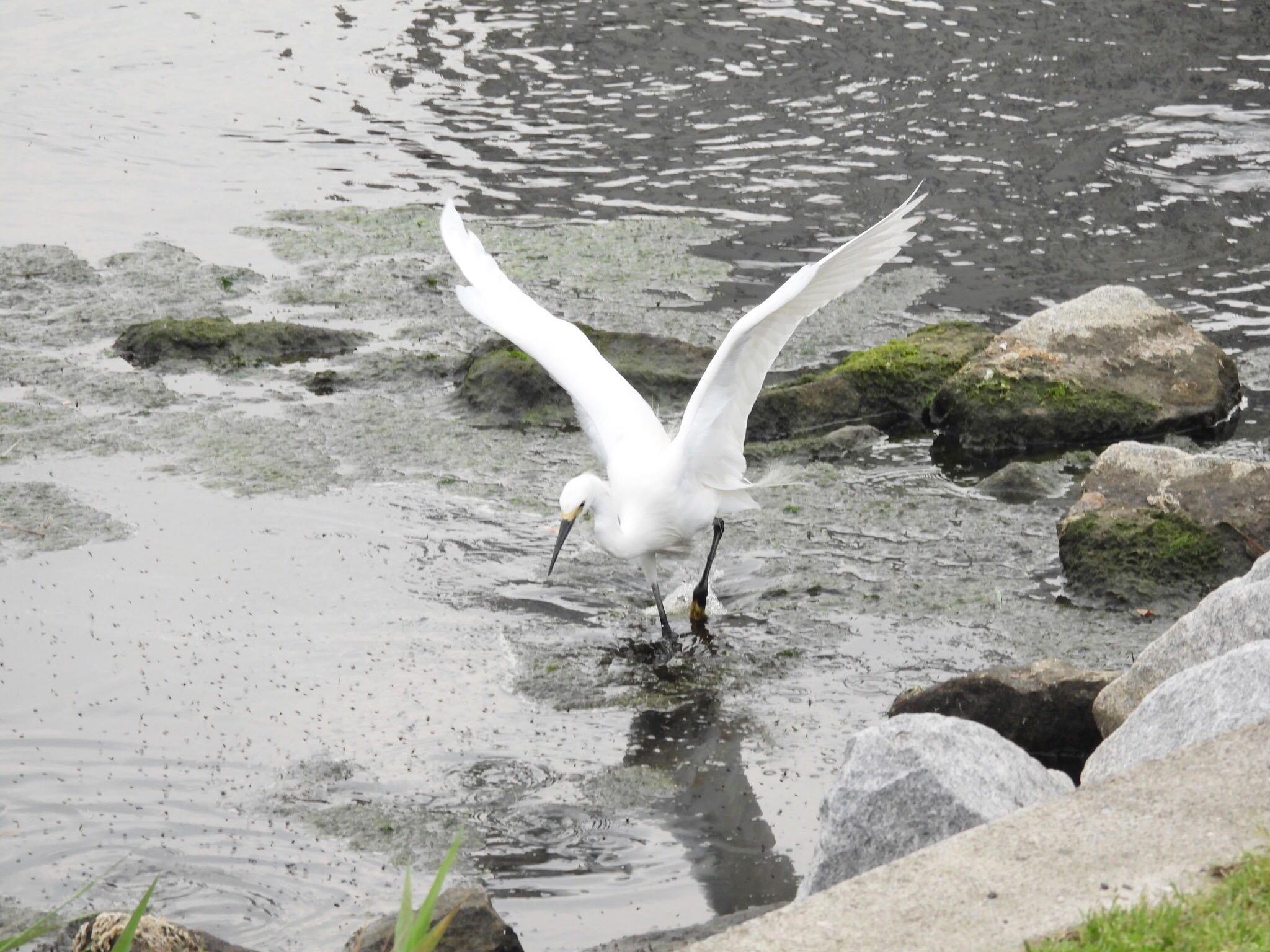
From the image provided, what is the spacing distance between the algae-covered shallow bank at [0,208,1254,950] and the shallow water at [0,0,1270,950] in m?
0.02

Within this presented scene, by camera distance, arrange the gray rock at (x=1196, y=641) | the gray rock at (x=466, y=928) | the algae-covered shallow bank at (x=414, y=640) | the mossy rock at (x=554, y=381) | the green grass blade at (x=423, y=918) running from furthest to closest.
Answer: the mossy rock at (x=554, y=381)
the algae-covered shallow bank at (x=414, y=640)
the gray rock at (x=1196, y=641)
the gray rock at (x=466, y=928)
the green grass blade at (x=423, y=918)

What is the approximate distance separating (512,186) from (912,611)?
300 inches

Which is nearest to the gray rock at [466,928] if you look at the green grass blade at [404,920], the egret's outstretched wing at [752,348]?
the green grass blade at [404,920]

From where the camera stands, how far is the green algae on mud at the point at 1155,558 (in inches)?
268

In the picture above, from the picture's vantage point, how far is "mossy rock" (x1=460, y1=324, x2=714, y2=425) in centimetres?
919

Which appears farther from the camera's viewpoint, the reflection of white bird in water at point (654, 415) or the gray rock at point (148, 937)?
the reflection of white bird in water at point (654, 415)

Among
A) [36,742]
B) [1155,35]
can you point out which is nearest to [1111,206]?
[1155,35]

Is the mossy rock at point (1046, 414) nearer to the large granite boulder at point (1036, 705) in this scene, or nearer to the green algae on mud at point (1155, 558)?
the green algae on mud at point (1155, 558)

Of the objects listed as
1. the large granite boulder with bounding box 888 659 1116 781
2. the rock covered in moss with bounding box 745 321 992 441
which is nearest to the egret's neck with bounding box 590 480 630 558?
the large granite boulder with bounding box 888 659 1116 781

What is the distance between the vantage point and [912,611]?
6.86 meters

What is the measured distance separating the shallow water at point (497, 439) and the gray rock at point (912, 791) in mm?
764

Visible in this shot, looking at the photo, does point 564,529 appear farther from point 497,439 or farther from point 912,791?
point 912,791

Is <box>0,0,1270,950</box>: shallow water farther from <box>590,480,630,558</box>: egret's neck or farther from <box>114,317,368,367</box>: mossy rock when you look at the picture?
<box>590,480,630,558</box>: egret's neck

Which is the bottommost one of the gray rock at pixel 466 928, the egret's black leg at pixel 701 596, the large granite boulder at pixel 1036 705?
the egret's black leg at pixel 701 596
